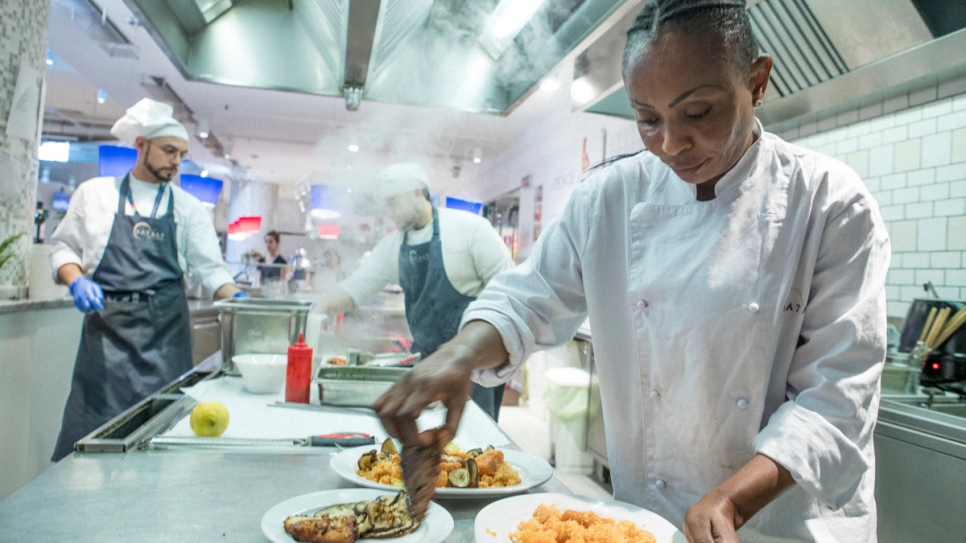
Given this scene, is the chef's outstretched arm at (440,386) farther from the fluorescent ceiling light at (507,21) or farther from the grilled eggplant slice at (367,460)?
the fluorescent ceiling light at (507,21)

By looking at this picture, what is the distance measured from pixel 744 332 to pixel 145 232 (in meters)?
→ 2.76

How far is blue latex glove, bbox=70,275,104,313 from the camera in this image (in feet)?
8.39

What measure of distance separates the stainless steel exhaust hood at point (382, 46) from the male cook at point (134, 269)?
1.29 m

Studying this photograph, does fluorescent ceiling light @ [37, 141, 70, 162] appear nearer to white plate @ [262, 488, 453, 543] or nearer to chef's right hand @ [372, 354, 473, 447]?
white plate @ [262, 488, 453, 543]

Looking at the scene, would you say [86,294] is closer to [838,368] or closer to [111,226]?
[111,226]

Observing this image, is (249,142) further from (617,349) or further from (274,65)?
(617,349)

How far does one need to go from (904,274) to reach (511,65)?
2078 mm

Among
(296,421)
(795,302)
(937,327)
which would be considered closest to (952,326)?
(937,327)

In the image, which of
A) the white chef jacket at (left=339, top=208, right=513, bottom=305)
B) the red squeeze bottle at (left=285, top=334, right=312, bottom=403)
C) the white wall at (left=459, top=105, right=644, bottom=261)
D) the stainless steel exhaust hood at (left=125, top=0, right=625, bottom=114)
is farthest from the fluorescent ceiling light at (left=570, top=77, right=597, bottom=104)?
the white wall at (left=459, top=105, right=644, bottom=261)

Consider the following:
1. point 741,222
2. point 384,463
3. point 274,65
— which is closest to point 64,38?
point 274,65

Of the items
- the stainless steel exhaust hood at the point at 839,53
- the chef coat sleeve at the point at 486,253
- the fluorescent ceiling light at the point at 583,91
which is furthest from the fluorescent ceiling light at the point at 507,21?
the chef coat sleeve at the point at 486,253

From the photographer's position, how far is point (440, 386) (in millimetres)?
803

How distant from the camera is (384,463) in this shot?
1189 millimetres

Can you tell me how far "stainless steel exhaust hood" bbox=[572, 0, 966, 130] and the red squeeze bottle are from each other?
123 cm
